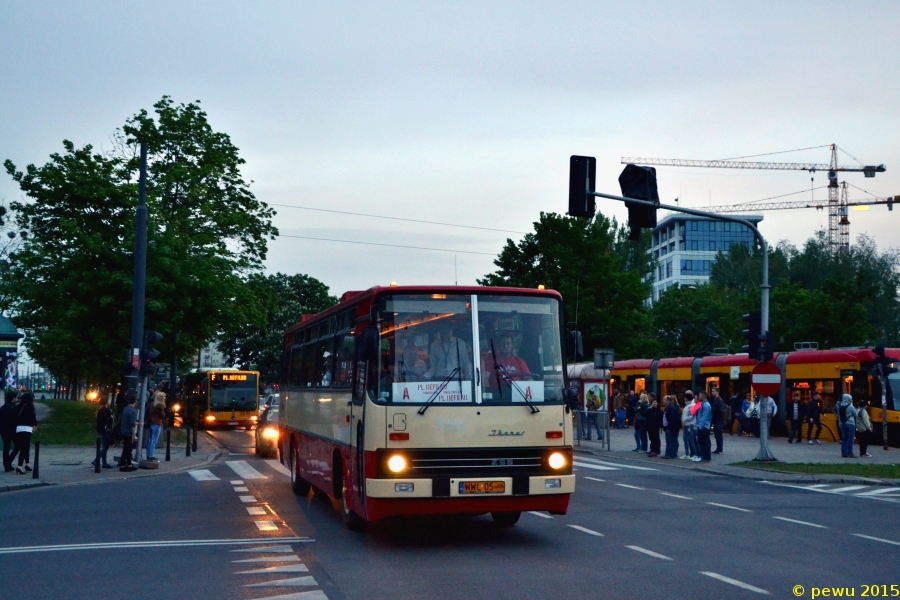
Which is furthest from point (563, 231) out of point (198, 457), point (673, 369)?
point (198, 457)

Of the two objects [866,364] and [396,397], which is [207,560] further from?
[866,364]

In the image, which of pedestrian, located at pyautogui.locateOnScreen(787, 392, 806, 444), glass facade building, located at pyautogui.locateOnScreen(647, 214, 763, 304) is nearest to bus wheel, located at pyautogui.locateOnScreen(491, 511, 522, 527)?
pedestrian, located at pyautogui.locateOnScreen(787, 392, 806, 444)

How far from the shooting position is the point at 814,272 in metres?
74.4

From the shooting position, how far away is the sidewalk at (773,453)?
2073 cm

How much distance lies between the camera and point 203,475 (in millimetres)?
22375

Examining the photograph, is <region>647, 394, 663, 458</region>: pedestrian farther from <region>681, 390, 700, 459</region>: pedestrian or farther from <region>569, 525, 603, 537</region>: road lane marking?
<region>569, 525, 603, 537</region>: road lane marking

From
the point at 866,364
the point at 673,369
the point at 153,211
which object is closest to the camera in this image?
the point at 866,364

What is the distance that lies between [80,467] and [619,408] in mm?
24124

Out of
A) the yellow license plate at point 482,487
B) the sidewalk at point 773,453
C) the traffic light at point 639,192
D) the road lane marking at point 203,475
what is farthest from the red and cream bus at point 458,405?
the sidewalk at point 773,453

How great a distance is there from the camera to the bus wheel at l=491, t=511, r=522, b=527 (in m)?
13.0

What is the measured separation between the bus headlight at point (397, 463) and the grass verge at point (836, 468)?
13185mm

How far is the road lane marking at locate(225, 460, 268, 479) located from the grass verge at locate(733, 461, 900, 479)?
10.8m

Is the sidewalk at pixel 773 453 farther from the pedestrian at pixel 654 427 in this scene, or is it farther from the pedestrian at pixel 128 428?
the pedestrian at pixel 128 428

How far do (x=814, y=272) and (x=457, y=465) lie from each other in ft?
224
